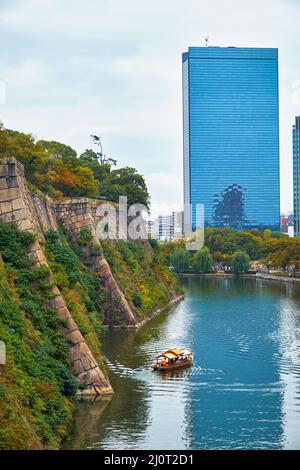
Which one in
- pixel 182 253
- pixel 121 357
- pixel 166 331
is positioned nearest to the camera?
pixel 121 357

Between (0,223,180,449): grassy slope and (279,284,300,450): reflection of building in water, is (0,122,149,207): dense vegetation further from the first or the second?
(279,284,300,450): reflection of building in water

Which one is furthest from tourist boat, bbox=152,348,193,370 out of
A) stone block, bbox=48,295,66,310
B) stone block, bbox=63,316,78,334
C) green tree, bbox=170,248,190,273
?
green tree, bbox=170,248,190,273

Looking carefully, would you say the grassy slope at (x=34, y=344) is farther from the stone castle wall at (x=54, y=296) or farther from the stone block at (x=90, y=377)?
the stone block at (x=90, y=377)

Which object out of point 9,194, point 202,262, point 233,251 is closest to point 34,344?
point 9,194

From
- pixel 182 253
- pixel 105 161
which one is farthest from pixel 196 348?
pixel 182 253

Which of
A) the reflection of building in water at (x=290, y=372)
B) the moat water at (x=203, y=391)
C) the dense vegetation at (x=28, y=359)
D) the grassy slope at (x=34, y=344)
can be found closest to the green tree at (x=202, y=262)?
the reflection of building in water at (x=290, y=372)

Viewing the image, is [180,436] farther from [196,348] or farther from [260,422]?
[196,348]
